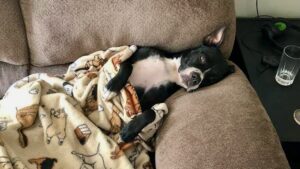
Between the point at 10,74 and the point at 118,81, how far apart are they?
0.51m

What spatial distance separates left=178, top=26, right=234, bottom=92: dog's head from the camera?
4.47 ft

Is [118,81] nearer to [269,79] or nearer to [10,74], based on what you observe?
[10,74]

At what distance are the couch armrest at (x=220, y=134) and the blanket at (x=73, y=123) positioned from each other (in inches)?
4.2

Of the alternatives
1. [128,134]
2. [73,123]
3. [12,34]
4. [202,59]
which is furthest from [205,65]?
[12,34]

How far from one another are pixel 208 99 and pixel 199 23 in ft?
0.99

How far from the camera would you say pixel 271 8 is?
179cm

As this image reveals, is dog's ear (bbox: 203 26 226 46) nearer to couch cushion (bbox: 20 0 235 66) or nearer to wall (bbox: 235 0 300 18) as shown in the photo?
couch cushion (bbox: 20 0 235 66)

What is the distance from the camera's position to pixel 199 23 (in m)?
1.34

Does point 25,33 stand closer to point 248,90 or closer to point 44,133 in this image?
point 44,133

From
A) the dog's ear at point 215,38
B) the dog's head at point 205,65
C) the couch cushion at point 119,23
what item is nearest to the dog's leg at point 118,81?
the couch cushion at point 119,23

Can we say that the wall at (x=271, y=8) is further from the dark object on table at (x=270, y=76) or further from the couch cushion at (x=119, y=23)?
the couch cushion at (x=119, y=23)

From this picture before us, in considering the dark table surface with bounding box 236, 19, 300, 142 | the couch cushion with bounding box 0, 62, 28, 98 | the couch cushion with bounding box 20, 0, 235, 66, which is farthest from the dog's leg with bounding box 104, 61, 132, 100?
the dark table surface with bounding box 236, 19, 300, 142

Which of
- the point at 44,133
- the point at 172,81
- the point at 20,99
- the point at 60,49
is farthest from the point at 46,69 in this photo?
the point at 172,81

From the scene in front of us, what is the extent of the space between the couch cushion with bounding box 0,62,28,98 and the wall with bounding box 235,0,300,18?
3.44 ft
